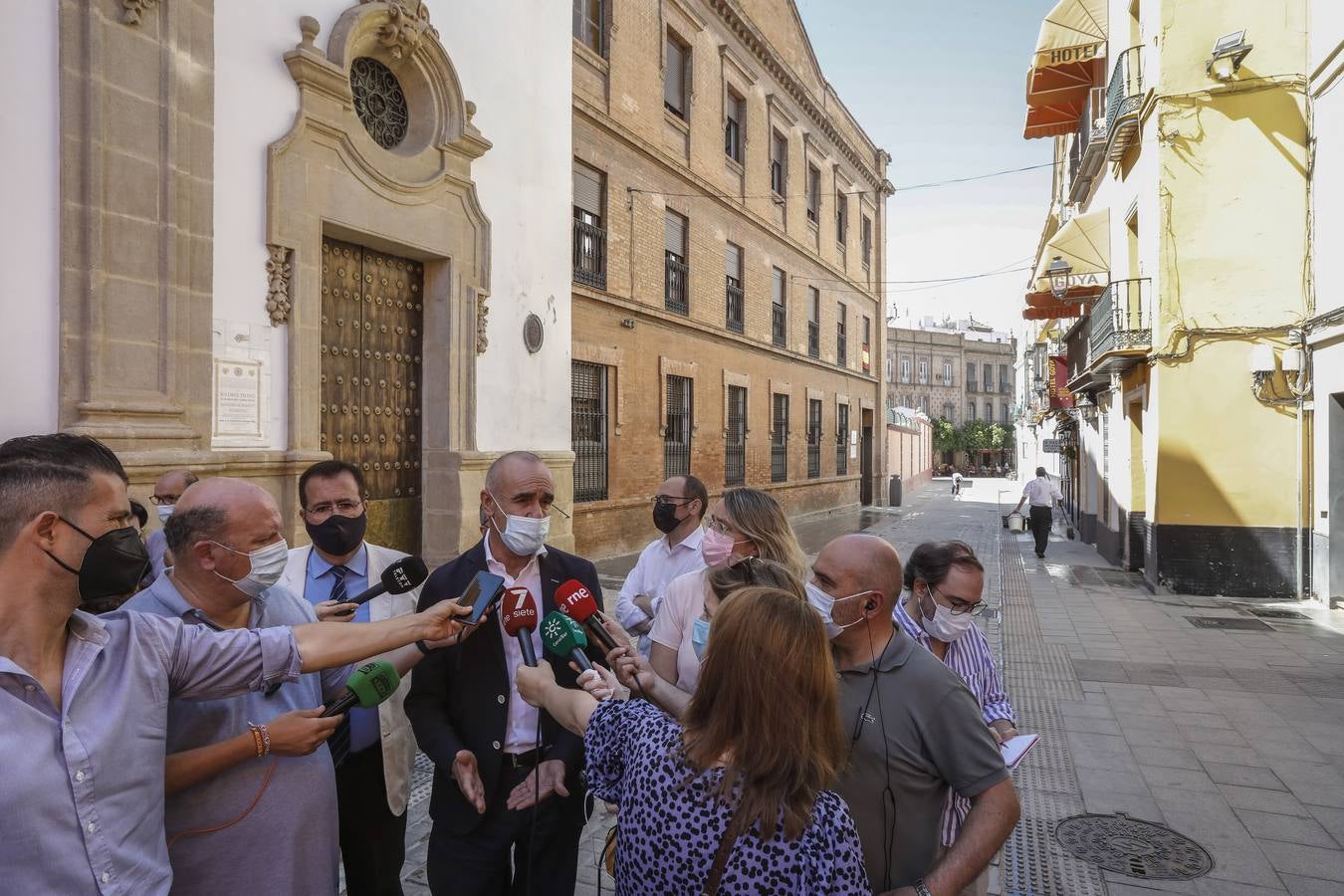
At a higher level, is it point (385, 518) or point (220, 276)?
point (220, 276)

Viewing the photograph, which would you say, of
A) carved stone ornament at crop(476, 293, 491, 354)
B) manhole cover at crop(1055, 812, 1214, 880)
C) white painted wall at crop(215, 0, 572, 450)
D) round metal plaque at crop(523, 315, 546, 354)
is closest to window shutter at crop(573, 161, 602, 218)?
white painted wall at crop(215, 0, 572, 450)

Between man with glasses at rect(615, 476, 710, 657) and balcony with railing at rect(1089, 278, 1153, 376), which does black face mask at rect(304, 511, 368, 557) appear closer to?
man with glasses at rect(615, 476, 710, 657)

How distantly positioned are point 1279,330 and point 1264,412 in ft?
3.68

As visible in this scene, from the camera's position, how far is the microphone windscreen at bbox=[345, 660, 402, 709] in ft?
7.22

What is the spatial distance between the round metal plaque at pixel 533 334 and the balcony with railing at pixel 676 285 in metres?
6.57

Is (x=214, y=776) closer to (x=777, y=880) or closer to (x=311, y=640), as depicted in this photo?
(x=311, y=640)

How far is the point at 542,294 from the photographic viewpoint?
1002 cm

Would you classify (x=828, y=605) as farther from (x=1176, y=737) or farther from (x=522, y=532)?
(x=1176, y=737)

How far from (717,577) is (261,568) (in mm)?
1488

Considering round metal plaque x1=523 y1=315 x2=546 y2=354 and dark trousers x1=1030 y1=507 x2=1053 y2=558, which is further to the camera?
dark trousers x1=1030 y1=507 x2=1053 y2=558

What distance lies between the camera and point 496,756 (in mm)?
Answer: 2811

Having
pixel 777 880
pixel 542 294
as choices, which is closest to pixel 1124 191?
pixel 542 294

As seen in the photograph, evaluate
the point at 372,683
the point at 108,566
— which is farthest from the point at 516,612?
the point at 108,566

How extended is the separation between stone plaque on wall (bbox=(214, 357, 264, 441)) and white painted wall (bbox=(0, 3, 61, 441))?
1.14m
